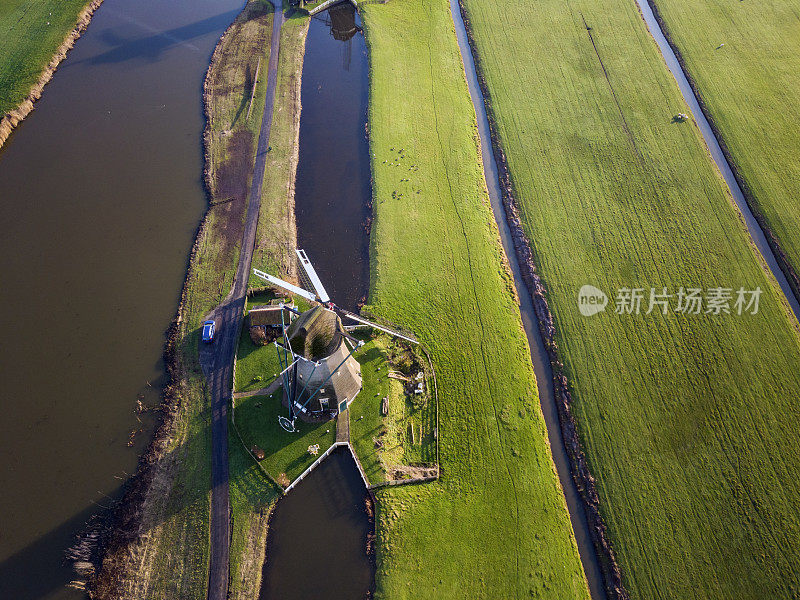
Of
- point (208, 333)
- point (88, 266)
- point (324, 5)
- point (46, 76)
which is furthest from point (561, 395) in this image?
point (46, 76)

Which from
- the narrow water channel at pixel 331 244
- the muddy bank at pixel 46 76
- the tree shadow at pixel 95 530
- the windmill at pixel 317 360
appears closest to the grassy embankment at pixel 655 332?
the narrow water channel at pixel 331 244

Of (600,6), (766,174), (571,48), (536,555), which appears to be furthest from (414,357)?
(600,6)

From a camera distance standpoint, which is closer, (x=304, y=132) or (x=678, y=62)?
(x=304, y=132)

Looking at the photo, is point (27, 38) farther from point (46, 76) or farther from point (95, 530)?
point (95, 530)

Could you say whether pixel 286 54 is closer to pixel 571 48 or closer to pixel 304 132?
pixel 304 132

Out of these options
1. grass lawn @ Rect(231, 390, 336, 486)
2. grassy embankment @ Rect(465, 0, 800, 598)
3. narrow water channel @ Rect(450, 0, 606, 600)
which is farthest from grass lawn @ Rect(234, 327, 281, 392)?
grassy embankment @ Rect(465, 0, 800, 598)
